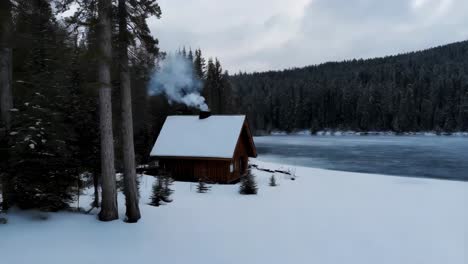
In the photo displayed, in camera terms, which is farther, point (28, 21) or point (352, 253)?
point (28, 21)

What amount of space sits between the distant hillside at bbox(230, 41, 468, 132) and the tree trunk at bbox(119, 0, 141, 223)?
8711 cm

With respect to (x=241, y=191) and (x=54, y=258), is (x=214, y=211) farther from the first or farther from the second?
(x=54, y=258)

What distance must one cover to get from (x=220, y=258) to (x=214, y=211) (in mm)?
4839

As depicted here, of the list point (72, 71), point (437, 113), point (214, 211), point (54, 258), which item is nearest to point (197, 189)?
point (214, 211)

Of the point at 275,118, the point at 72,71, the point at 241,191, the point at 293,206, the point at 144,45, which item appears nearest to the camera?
the point at 144,45

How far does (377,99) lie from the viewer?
11612cm

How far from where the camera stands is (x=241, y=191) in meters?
17.5

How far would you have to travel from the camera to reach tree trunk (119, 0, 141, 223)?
360 inches

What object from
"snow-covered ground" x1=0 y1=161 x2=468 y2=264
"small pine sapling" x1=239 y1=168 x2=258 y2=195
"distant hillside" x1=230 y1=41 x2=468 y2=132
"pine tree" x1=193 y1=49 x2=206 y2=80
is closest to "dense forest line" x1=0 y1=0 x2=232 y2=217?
"snow-covered ground" x1=0 y1=161 x2=468 y2=264

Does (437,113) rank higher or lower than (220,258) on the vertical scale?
higher

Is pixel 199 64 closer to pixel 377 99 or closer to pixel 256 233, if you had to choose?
A: pixel 256 233

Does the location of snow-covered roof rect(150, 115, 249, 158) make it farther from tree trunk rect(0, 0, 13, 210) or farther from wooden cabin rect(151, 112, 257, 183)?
tree trunk rect(0, 0, 13, 210)

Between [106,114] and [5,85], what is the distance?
3619mm

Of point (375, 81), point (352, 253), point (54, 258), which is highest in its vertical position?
point (375, 81)
